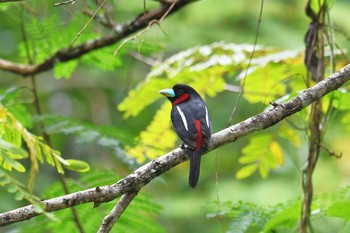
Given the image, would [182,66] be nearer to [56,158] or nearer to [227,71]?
[227,71]

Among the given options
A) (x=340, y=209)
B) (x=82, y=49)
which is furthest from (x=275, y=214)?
(x=82, y=49)

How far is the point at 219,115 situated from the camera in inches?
347

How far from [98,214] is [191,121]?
0.72 m

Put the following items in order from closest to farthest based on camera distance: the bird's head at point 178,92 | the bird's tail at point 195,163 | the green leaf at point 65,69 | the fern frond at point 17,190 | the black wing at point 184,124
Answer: the fern frond at point 17,190
the bird's tail at point 195,163
the black wing at point 184,124
the bird's head at point 178,92
the green leaf at point 65,69

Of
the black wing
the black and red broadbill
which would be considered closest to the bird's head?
the black and red broadbill

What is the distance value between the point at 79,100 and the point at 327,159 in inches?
145

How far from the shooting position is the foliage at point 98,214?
12.7 feet

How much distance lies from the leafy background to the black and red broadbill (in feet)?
0.41

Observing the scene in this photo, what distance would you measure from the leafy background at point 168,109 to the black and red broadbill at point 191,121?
5.0 inches

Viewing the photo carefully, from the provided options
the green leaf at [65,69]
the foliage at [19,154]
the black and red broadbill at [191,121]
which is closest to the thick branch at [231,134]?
the foliage at [19,154]

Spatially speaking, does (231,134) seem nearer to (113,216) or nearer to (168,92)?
(113,216)

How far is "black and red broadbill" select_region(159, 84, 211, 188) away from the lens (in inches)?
144

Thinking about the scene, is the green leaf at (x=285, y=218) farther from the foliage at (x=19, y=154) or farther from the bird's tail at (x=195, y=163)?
the foliage at (x=19, y=154)

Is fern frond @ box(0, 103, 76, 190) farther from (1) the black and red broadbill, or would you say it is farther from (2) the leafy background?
(1) the black and red broadbill
